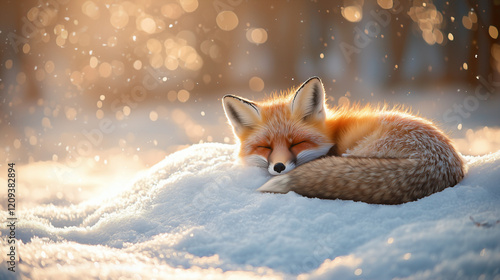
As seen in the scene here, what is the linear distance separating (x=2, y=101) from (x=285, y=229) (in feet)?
11.1

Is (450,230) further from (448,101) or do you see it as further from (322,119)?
(448,101)

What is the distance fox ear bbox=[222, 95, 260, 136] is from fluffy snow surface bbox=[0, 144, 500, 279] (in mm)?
470

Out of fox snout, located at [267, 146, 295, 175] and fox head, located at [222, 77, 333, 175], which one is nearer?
fox snout, located at [267, 146, 295, 175]

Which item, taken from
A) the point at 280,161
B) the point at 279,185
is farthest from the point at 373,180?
the point at 280,161

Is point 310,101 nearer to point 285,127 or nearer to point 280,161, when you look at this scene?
point 285,127

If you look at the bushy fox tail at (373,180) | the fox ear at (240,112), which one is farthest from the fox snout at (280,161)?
the fox ear at (240,112)

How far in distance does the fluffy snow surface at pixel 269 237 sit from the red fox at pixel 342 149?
0.07m

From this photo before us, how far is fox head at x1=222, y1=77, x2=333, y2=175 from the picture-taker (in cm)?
185

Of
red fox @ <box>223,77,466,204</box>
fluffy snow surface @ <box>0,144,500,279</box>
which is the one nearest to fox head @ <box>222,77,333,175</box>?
red fox @ <box>223,77,466,204</box>

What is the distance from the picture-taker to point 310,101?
1982mm

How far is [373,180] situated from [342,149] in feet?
1.75

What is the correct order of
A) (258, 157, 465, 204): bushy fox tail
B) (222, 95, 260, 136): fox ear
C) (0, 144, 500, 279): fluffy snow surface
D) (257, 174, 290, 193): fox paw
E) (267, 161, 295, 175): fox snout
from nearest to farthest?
(0, 144, 500, 279): fluffy snow surface, (258, 157, 465, 204): bushy fox tail, (257, 174, 290, 193): fox paw, (267, 161, 295, 175): fox snout, (222, 95, 260, 136): fox ear

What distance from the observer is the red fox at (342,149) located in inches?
53.9

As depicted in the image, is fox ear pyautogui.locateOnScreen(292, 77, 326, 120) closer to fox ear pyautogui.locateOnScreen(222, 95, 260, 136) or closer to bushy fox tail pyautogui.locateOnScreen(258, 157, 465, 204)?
fox ear pyautogui.locateOnScreen(222, 95, 260, 136)
